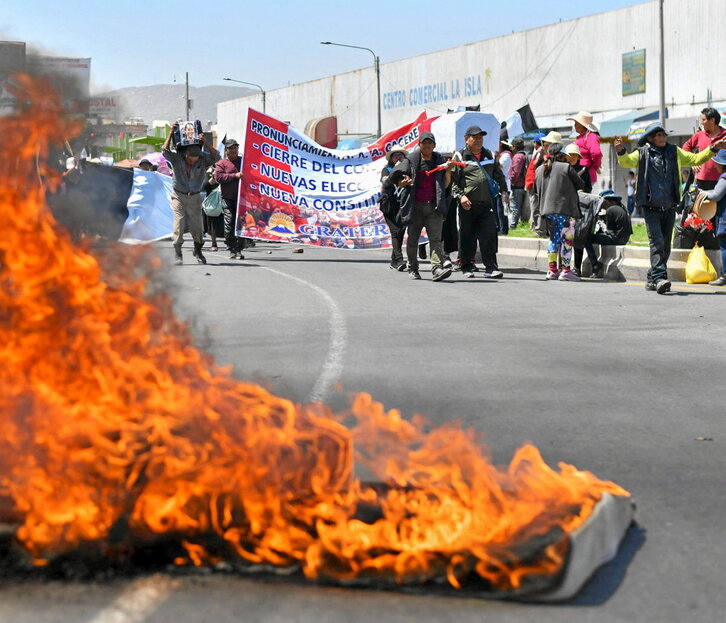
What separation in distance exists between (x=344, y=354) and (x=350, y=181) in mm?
12494

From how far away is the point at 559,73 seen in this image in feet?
163

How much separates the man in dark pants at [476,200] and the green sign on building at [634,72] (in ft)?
98.5

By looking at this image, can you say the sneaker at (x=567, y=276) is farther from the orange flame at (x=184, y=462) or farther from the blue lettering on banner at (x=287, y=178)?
the orange flame at (x=184, y=462)

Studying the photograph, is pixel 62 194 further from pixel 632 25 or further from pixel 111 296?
pixel 632 25

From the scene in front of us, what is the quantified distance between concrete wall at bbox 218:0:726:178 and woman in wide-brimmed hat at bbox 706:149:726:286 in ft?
88.6

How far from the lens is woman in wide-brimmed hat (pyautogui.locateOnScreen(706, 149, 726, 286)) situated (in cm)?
1345

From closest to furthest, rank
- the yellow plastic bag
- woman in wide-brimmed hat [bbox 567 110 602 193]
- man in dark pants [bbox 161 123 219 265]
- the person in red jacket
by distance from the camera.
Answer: the person in red jacket → the yellow plastic bag → woman in wide-brimmed hat [bbox 567 110 602 193] → man in dark pants [bbox 161 123 219 265]

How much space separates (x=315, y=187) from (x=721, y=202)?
876 cm

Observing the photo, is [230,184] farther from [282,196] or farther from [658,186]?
[658,186]

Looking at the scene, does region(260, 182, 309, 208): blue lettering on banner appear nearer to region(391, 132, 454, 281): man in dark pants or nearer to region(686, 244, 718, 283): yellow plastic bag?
region(391, 132, 454, 281): man in dark pants

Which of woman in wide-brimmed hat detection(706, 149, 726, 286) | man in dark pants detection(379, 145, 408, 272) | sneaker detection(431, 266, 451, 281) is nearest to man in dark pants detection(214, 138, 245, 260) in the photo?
man in dark pants detection(379, 145, 408, 272)

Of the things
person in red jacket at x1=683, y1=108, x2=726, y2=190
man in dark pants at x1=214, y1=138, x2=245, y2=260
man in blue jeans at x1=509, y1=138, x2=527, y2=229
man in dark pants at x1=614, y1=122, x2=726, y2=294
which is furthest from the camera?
man in blue jeans at x1=509, y1=138, x2=527, y2=229

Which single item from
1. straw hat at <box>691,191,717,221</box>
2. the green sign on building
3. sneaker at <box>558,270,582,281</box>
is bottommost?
sneaker at <box>558,270,582,281</box>

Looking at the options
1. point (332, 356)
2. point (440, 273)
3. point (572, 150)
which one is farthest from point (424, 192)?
point (332, 356)
